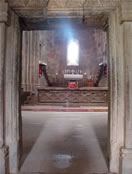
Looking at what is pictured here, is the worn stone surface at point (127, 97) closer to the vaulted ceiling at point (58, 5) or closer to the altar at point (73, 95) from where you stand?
the vaulted ceiling at point (58, 5)

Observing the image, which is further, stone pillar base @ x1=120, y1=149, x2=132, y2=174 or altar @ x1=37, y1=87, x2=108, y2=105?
altar @ x1=37, y1=87, x2=108, y2=105

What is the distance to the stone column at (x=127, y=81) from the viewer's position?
5.20 ft

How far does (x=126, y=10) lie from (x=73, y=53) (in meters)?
12.7

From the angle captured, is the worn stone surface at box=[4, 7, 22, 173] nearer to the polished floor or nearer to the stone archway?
the stone archway

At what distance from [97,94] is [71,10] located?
6680 millimetres

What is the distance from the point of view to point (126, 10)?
63.7 inches

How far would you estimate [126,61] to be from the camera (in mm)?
→ 1645

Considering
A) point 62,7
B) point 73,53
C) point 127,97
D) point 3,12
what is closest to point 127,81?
point 127,97

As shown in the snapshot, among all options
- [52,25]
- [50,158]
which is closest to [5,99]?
[50,158]

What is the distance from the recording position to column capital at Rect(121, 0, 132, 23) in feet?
5.29

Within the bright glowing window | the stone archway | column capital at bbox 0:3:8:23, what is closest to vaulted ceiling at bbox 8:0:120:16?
the stone archway

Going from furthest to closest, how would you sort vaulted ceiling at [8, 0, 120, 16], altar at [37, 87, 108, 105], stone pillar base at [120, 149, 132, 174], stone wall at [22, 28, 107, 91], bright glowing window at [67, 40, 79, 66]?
bright glowing window at [67, 40, 79, 66] → stone wall at [22, 28, 107, 91] → altar at [37, 87, 108, 105] → vaulted ceiling at [8, 0, 120, 16] → stone pillar base at [120, 149, 132, 174]

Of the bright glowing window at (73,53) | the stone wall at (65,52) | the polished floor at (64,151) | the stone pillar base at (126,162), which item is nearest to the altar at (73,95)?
the stone wall at (65,52)

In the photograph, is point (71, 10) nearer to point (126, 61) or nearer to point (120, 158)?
point (126, 61)
